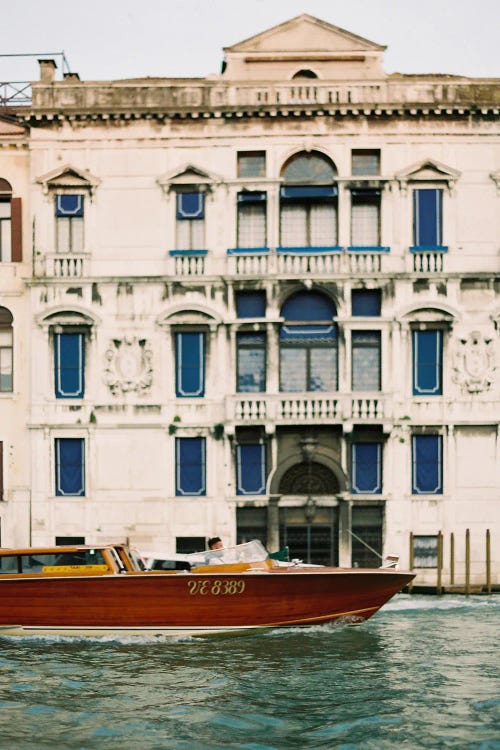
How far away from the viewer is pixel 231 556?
2322cm

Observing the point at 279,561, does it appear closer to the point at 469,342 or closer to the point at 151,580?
the point at 151,580

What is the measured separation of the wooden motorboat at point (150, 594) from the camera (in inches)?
875

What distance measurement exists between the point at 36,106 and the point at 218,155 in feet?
15.5

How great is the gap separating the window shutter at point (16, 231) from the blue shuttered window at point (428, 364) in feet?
33.5

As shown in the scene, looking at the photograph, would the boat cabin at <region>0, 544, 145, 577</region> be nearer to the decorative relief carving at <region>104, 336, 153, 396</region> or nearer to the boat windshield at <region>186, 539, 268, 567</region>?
the boat windshield at <region>186, 539, 268, 567</region>

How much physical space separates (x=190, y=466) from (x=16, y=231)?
7.41 m

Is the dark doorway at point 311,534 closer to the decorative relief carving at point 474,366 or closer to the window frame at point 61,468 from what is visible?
the decorative relief carving at point 474,366

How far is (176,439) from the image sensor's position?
30.0 m

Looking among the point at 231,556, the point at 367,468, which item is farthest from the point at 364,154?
the point at 231,556

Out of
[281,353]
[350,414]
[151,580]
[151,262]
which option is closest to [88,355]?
[151,262]

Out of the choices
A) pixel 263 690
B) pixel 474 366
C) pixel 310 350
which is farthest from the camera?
pixel 310 350

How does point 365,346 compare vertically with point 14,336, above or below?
below

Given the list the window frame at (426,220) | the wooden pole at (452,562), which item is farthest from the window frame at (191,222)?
the wooden pole at (452,562)

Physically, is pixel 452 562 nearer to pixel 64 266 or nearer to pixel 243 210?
pixel 243 210
